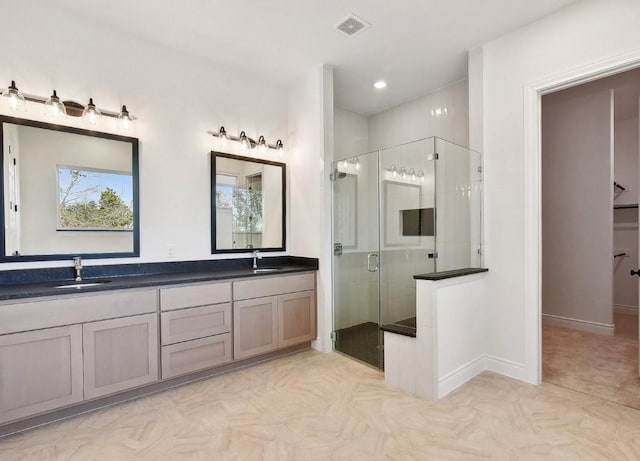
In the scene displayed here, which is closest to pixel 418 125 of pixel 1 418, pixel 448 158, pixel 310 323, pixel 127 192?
pixel 448 158

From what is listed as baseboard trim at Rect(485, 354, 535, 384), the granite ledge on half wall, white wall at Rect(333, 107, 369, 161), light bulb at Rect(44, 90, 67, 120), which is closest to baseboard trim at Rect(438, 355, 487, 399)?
baseboard trim at Rect(485, 354, 535, 384)

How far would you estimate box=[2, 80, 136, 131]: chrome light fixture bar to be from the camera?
7.68ft

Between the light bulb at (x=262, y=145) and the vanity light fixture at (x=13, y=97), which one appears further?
the light bulb at (x=262, y=145)

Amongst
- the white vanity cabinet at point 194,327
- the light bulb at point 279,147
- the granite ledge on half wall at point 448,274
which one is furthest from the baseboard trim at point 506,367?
the light bulb at point 279,147

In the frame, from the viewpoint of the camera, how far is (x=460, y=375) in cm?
268

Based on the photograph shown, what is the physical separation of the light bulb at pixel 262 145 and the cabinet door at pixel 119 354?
2007 millimetres

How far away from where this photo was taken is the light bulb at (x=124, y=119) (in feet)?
9.16

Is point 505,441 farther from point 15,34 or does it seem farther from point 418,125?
point 15,34

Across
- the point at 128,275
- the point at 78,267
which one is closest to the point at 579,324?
the point at 128,275

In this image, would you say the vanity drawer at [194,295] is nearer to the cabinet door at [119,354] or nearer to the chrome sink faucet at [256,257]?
the cabinet door at [119,354]

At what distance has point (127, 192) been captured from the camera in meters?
2.85

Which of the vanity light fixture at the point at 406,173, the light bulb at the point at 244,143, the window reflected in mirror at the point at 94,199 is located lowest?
the window reflected in mirror at the point at 94,199

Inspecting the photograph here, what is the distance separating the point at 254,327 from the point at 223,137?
1909 millimetres

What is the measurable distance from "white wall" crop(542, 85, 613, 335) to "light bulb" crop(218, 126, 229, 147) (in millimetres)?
3963
